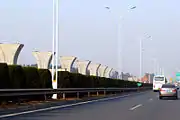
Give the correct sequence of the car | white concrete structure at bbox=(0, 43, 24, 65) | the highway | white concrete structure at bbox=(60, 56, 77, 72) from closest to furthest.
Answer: the highway, white concrete structure at bbox=(0, 43, 24, 65), the car, white concrete structure at bbox=(60, 56, 77, 72)

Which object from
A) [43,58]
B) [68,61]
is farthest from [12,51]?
[68,61]

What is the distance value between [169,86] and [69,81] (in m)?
9.80

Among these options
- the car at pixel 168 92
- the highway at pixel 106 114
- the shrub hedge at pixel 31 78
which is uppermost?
the shrub hedge at pixel 31 78

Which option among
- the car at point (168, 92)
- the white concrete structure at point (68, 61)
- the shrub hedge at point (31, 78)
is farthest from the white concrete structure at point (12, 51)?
the white concrete structure at point (68, 61)

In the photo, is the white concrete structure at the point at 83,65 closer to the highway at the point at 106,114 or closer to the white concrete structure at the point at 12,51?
the white concrete structure at the point at 12,51

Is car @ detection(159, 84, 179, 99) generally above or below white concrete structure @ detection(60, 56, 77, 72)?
below

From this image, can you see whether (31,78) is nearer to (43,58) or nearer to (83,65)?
(43,58)

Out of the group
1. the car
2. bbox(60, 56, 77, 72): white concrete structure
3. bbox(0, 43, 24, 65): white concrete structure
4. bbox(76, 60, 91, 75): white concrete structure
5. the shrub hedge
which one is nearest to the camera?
the shrub hedge

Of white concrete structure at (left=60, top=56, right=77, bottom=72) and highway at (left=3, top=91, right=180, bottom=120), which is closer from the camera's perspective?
highway at (left=3, top=91, right=180, bottom=120)

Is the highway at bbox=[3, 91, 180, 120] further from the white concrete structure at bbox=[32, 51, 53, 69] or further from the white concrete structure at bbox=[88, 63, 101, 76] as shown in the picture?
the white concrete structure at bbox=[88, 63, 101, 76]

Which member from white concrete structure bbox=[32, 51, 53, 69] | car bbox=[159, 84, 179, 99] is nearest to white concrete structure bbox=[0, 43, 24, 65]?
white concrete structure bbox=[32, 51, 53, 69]

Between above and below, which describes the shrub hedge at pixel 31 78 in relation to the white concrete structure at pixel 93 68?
below

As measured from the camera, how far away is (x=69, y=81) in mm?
35812

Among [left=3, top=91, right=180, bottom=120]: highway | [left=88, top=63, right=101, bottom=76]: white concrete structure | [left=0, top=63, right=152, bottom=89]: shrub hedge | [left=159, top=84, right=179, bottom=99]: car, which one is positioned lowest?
[left=3, top=91, right=180, bottom=120]: highway
